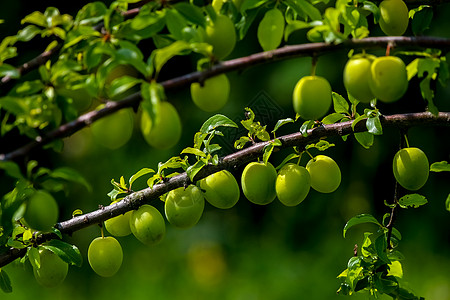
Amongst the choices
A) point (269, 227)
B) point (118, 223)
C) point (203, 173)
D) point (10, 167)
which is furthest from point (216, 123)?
point (269, 227)

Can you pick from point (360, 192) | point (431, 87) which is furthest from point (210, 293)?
point (431, 87)

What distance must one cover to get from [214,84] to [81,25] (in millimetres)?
137

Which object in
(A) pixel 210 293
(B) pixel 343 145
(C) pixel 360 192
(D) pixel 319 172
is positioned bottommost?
(A) pixel 210 293

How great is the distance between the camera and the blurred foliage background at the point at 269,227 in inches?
81.0

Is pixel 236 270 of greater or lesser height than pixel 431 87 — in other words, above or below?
below

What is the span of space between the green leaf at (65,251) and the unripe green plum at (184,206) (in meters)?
0.13

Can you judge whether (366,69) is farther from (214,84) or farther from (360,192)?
(360,192)

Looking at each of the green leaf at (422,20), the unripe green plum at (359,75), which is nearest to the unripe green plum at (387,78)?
the unripe green plum at (359,75)

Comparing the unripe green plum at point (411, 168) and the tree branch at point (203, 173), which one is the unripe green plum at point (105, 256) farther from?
the unripe green plum at point (411, 168)

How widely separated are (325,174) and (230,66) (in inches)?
11.4

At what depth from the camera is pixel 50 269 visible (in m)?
0.81

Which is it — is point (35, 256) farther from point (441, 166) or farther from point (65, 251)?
point (441, 166)

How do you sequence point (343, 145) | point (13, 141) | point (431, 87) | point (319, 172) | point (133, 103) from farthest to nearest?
point (13, 141) < point (343, 145) < point (319, 172) < point (431, 87) < point (133, 103)

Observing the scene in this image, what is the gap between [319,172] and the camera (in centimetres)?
82
